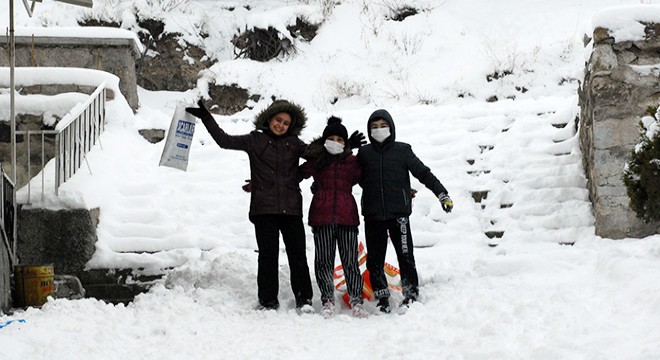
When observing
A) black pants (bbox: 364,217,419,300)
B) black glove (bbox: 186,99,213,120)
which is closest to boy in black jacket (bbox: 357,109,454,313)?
black pants (bbox: 364,217,419,300)

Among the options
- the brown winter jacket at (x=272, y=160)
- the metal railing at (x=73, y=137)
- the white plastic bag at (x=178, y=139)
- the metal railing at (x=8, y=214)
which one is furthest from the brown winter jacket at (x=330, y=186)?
the metal railing at (x=73, y=137)

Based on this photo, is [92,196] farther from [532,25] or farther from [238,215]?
[532,25]

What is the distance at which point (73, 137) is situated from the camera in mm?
8125

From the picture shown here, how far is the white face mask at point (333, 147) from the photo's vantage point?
6.08m

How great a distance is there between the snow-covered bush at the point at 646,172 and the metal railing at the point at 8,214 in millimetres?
4314

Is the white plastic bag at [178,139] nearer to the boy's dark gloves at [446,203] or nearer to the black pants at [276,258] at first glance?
the black pants at [276,258]

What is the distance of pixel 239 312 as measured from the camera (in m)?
5.79

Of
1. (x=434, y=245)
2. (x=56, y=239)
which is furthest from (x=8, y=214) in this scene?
(x=434, y=245)

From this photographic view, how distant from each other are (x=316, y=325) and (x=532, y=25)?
11332 mm

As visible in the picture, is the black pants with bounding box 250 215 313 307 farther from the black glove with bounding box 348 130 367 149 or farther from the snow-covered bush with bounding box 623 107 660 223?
the snow-covered bush with bounding box 623 107 660 223

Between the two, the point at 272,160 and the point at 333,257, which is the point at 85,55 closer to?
the point at 272,160

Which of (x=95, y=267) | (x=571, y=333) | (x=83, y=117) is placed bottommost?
(x=95, y=267)

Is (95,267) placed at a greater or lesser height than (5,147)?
lesser

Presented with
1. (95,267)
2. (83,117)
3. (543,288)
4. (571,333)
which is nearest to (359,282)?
(543,288)
